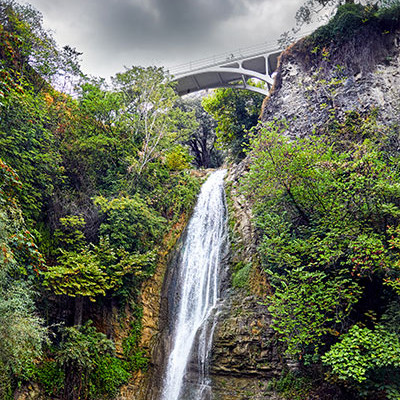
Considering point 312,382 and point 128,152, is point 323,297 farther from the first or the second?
point 128,152

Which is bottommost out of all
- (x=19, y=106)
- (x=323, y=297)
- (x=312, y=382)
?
(x=312, y=382)

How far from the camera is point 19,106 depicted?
945 centimetres

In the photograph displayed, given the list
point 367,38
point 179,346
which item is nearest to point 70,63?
point 179,346

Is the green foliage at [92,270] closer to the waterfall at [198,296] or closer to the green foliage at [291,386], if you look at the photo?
the waterfall at [198,296]

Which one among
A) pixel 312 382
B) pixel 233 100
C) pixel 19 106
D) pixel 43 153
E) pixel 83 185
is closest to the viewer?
pixel 312 382

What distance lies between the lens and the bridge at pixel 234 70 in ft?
62.2

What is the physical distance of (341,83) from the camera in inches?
511

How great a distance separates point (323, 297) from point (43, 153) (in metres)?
9.71

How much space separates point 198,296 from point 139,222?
3.40 metres

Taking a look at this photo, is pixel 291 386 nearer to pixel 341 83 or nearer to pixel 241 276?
pixel 241 276

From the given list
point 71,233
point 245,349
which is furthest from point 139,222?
point 245,349

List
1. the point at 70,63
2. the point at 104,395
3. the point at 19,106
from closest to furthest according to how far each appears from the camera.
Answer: the point at 104,395 → the point at 19,106 → the point at 70,63

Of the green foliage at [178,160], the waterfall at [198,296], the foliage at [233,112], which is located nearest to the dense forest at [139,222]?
the waterfall at [198,296]

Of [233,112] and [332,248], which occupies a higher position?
[233,112]
